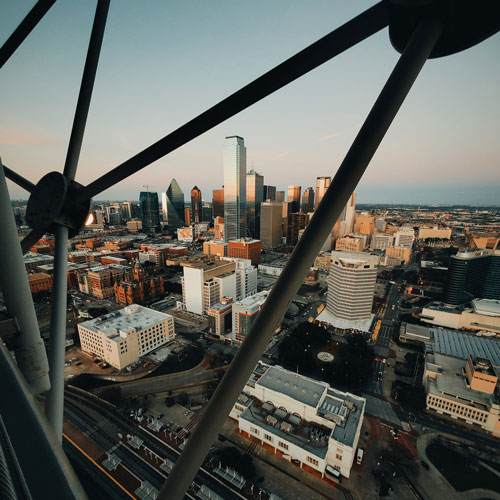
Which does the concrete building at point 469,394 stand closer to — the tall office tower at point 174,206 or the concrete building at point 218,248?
the concrete building at point 218,248

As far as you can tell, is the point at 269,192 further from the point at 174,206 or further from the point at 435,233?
the point at 435,233

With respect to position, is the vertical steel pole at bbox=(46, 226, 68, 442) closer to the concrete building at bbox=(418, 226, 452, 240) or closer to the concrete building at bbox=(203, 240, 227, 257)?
the concrete building at bbox=(203, 240, 227, 257)

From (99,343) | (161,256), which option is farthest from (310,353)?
(161,256)

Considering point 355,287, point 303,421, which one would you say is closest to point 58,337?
point 303,421

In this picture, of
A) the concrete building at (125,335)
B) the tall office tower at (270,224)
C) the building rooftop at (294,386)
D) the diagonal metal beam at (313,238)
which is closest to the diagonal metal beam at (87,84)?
the diagonal metal beam at (313,238)

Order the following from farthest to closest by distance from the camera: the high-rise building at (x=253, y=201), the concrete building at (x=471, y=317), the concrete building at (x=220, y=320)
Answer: the high-rise building at (x=253, y=201) < the concrete building at (x=471, y=317) < the concrete building at (x=220, y=320)

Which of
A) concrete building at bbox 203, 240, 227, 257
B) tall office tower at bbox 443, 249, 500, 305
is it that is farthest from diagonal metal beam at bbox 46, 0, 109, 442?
concrete building at bbox 203, 240, 227, 257
